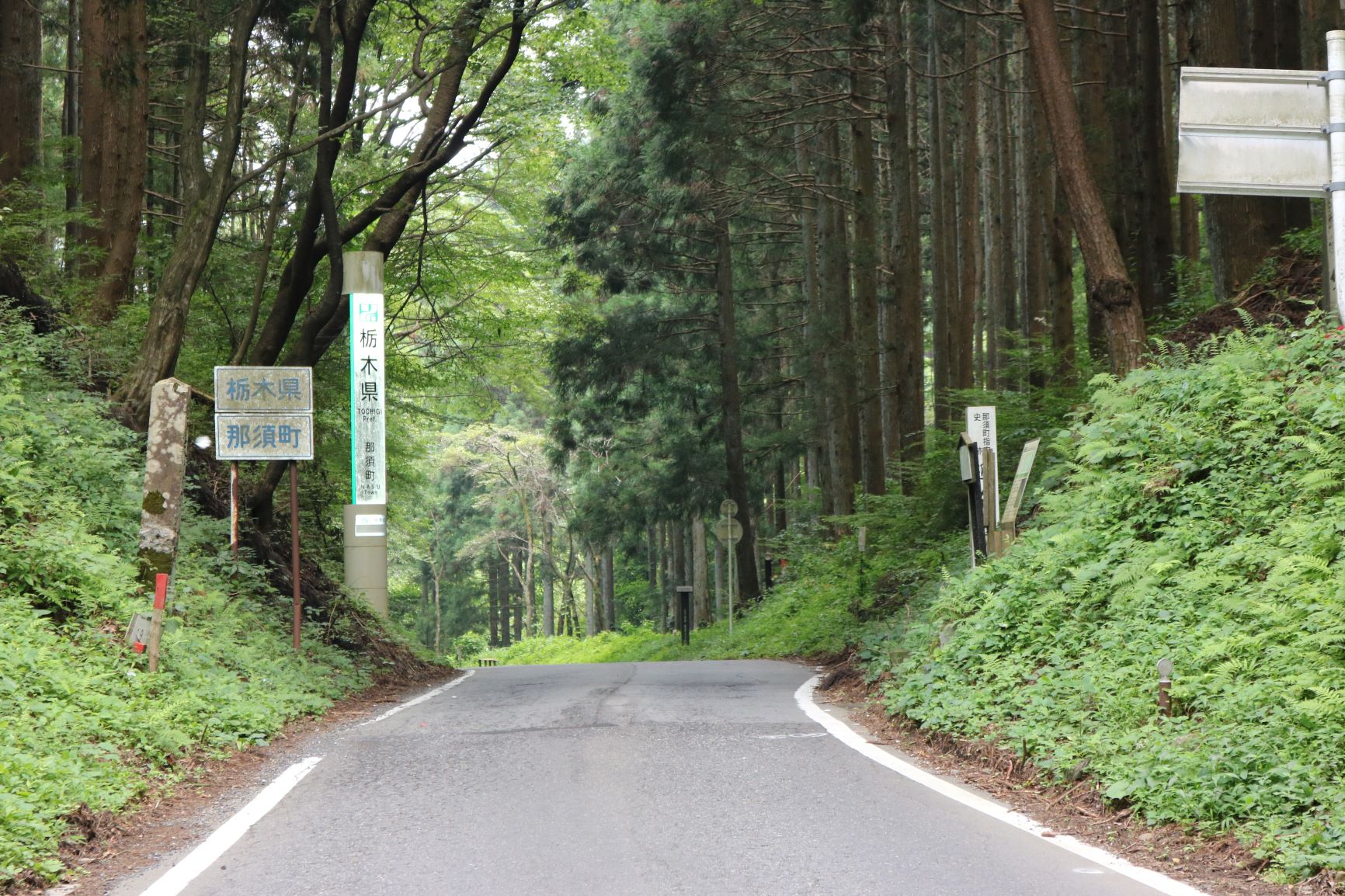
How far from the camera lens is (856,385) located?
2558 centimetres

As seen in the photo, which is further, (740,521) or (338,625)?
(740,521)

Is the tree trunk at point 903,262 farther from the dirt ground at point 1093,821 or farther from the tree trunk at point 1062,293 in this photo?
the dirt ground at point 1093,821

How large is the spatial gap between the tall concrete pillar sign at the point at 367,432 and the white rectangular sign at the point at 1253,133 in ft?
37.1

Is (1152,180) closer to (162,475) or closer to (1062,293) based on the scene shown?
(1062,293)

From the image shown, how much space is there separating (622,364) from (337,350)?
10749 millimetres

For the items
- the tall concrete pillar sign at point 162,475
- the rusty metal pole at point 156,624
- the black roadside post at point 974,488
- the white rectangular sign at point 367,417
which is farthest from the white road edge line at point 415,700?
the black roadside post at point 974,488

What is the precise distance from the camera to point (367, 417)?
16.1 meters

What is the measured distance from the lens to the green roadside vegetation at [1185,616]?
18.8 ft

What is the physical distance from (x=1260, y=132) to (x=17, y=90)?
1659 centimetres

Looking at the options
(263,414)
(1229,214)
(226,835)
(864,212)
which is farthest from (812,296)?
(226,835)

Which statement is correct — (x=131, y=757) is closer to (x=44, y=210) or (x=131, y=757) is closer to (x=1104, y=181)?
(x=44, y=210)

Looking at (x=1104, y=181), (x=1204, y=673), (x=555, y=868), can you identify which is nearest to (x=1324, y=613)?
(x=1204, y=673)

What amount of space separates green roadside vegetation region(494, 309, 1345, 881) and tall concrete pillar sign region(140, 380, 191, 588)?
20.7 ft

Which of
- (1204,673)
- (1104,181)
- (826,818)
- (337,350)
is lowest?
(826,818)
